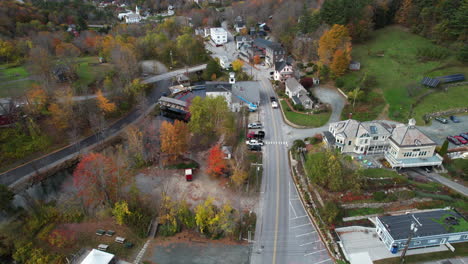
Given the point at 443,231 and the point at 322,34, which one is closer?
the point at 443,231

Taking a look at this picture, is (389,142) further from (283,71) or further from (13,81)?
(13,81)

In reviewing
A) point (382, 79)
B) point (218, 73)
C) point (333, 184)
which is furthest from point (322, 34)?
point (333, 184)

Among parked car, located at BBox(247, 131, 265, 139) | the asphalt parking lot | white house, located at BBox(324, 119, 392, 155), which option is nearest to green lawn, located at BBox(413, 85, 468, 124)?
the asphalt parking lot

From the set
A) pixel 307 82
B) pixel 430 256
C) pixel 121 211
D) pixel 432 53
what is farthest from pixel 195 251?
pixel 432 53

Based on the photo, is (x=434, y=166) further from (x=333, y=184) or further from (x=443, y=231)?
(x=333, y=184)

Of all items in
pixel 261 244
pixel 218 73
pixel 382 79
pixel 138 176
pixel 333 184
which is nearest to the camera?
pixel 261 244

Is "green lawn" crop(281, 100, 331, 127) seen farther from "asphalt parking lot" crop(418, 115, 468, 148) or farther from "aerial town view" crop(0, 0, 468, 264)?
"asphalt parking lot" crop(418, 115, 468, 148)
